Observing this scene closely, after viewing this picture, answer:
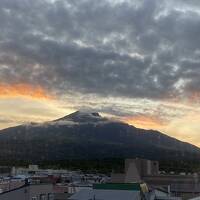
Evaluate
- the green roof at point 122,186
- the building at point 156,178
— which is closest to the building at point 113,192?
the green roof at point 122,186

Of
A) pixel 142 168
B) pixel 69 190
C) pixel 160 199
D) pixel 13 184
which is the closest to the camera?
pixel 160 199

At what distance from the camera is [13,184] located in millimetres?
80562

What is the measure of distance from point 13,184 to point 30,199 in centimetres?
2435

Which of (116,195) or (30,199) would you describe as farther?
(30,199)

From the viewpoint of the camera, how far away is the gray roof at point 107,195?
4669 cm

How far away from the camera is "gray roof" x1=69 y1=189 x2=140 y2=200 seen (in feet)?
153

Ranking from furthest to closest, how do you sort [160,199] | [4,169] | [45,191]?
[4,169], [45,191], [160,199]

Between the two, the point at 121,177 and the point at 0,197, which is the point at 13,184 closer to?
the point at 0,197

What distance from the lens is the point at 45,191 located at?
61312 millimetres

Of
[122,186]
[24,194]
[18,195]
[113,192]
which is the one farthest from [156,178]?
[113,192]

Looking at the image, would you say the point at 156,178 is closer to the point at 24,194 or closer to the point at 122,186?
the point at 24,194

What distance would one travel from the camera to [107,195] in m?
47.9

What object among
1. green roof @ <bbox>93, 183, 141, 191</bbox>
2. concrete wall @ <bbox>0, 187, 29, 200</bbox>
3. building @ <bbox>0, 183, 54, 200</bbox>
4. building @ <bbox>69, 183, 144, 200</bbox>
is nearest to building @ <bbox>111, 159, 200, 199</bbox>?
building @ <bbox>0, 183, 54, 200</bbox>

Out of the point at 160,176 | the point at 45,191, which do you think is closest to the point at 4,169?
the point at 160,176
